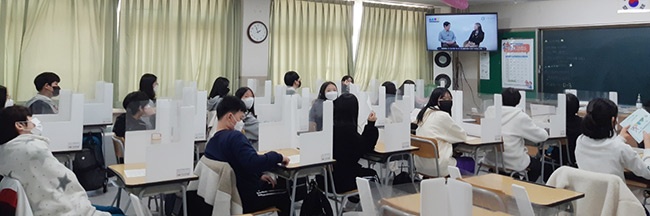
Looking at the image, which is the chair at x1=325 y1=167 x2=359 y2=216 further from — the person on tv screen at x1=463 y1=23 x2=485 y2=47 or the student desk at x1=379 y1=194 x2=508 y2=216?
the person on tv screen at x1=463 y1=23 x2=485 y2=47

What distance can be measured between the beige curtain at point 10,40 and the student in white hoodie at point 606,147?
5474 millimetres

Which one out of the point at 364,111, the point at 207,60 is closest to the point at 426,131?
the point at 364,111

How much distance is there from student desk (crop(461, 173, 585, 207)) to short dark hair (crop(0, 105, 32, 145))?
6.98ft

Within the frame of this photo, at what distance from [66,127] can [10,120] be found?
161cm

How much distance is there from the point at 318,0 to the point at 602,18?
400 centimetres

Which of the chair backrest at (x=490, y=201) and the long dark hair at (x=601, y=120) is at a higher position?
the long dark hair at (x=601, y=120)

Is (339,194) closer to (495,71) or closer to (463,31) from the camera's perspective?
(463,31)

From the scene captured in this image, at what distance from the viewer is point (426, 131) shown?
4277 mm

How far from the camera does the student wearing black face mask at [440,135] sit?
4145mm

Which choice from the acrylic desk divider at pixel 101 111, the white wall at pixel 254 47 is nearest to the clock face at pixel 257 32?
the white wall at pixel 254 47

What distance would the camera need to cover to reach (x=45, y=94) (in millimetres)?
4605

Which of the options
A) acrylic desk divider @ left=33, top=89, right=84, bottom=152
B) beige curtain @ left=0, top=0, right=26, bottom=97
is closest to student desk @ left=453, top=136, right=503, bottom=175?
acrylic desk divider @ left=33, top=89, right=84, bottom=152

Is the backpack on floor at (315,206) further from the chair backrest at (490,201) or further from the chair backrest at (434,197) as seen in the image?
the chair backrest at (434,197)

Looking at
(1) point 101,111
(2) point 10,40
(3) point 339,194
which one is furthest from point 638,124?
(2) point 10,40
